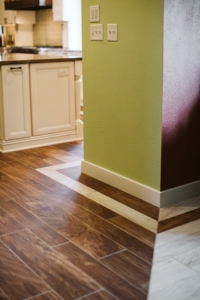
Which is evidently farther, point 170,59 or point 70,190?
point 70,190

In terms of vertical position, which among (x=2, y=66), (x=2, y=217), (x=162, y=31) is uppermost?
(x=162, y=31)

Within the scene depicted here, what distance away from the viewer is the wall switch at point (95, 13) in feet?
11.1

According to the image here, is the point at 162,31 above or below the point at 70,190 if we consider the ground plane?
above

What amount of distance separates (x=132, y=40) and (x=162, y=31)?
31 centimetres

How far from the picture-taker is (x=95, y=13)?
340 cm

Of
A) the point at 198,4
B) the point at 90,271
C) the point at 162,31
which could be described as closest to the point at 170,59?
the point at 162,31

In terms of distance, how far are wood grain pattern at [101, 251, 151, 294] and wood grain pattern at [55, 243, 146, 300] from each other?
0.03 metres

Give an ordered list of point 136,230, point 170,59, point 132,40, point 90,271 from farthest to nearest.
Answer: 1. point 132,40
2. point 170,59
3. point 136,230
4. point 90,271

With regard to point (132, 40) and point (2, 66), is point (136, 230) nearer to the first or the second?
point (132, 40)

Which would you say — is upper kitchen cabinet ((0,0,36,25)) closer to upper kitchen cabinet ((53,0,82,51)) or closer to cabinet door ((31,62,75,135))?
upper kitchen cabinet ((53,0,82,51))

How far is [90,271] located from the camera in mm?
2236

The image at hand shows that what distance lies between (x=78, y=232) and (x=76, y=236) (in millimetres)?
59

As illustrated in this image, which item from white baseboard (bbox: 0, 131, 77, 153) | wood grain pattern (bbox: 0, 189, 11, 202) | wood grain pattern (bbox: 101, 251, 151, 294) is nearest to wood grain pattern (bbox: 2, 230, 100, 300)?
wood grain pattern (bbox: 101, 251, 151, 294)

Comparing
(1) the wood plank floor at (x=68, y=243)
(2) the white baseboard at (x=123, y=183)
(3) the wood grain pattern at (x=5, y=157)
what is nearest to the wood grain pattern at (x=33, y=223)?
(1) the wood plank floor at (x=68, y=243)
